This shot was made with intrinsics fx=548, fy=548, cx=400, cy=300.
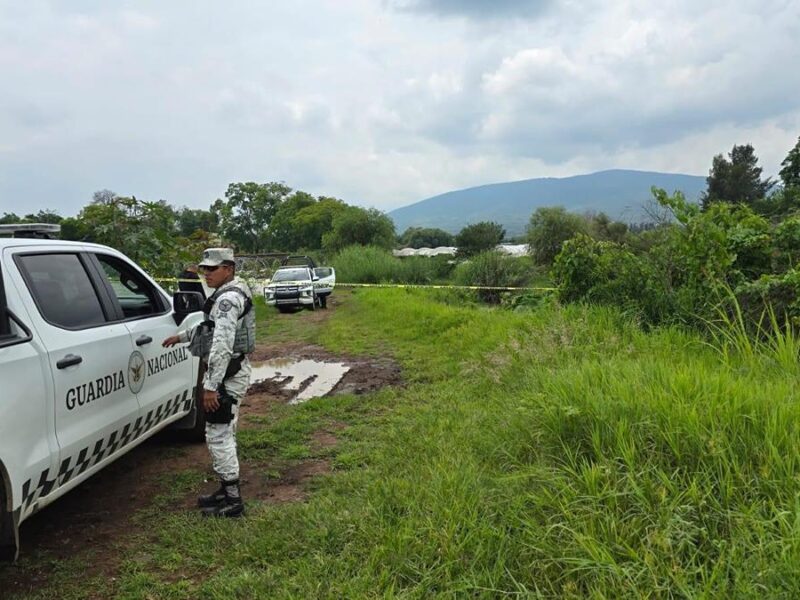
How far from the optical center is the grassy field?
7.37 ft

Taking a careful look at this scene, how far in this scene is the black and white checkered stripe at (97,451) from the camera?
2508 mm

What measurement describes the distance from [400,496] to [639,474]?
1287 millimetres

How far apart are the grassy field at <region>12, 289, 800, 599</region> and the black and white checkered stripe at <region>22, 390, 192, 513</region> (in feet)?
1.74

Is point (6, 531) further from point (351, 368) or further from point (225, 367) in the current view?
point (351, 368)

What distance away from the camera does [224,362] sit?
3336mm

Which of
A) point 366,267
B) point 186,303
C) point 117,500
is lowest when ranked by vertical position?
point 117,500

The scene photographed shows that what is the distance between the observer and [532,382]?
14.3 feet

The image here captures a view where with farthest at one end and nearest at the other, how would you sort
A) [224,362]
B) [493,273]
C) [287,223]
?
[287,223] < [493,273] < [224,362]

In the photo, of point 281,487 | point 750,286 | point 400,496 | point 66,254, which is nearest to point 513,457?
point 400,496

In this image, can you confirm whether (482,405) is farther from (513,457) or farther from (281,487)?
(281,487)

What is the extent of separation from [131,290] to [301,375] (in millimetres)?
4107

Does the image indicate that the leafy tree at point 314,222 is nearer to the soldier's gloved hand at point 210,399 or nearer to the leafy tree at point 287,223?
the leafy tree at point 287,223

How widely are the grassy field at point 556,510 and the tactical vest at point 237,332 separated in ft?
3.40

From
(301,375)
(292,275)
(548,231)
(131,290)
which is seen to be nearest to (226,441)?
(131,290)
